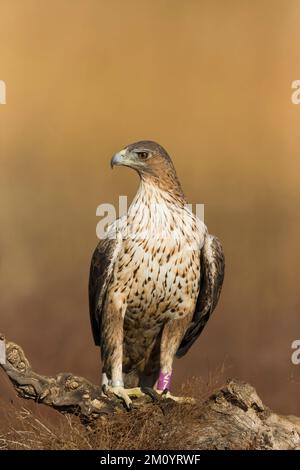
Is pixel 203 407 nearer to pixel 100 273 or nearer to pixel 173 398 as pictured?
pixel 173 398

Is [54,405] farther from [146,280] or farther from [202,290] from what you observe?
[202,290]

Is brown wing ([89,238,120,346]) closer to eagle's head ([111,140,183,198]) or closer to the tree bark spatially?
eagle's head ([111,140,183,198])

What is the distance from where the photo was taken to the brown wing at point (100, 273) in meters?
4.79

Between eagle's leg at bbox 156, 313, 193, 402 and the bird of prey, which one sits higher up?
the bird of prey

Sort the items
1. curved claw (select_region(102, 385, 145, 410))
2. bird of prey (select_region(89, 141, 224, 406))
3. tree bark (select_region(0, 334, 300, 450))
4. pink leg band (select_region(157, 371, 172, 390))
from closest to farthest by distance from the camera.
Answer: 1. tree bark (select_region(0, 334, 300, 450))
2. curved claw (select_region(102, 385, 145, 410))
3. bird of prey (select_region(89, 141, 224, 406))
4. pink leg band (select_region(157, 371, 172, 390))

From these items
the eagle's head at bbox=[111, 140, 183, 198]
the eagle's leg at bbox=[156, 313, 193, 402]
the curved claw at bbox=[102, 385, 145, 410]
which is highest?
the eagle's head at bbox=[111, 140, 183, 198]

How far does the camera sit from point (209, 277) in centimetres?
500

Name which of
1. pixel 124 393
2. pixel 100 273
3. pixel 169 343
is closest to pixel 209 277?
pixel 169 343

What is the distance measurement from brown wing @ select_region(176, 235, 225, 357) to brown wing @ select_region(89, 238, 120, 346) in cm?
56

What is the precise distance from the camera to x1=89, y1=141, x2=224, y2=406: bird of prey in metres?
4.70

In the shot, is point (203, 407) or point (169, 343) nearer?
point (203, 407)

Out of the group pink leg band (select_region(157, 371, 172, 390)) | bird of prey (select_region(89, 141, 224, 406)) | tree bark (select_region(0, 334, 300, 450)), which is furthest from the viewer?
pink leg band (select_region(157, 371, 172, 390))


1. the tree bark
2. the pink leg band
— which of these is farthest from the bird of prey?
the tree bark

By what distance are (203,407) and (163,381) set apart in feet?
1.50
